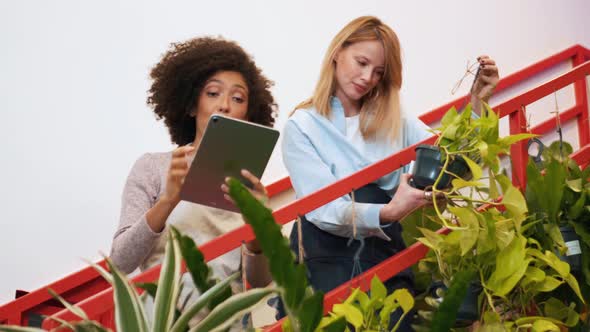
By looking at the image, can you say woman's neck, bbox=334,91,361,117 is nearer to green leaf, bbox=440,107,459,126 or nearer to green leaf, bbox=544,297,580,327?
green leaf, bbox=440,107,459,126

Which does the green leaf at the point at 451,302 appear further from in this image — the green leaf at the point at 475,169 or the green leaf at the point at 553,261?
the green leaf at the point at 553,261

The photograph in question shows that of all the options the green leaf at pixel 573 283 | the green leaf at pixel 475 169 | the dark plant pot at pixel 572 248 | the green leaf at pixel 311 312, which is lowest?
the green leaf at pixel 573 283

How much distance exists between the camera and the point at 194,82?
118 inches

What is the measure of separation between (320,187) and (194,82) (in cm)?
76

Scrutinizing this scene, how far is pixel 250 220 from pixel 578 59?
3.46 m

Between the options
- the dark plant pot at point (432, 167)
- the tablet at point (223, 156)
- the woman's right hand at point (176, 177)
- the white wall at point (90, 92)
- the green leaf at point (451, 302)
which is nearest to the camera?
the green leaf at point (451, 302)

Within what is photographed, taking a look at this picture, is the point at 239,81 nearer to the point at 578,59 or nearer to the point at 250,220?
the point at 250,220

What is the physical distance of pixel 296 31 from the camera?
415 cm

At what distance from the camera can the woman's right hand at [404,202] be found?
2219 mm

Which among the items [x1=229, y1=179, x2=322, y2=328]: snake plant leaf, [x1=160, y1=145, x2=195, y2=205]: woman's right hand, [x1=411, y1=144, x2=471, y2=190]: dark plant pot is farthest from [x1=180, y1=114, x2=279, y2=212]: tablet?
[x1=229, y1=179, x2=322, y2=328]: snake plant leaf

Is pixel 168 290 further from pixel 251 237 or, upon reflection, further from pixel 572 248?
pixel 572 248

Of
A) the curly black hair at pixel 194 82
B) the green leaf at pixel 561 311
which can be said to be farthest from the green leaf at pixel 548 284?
the curly black hair at pixel 194 82

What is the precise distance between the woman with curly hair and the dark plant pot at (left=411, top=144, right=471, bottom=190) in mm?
390

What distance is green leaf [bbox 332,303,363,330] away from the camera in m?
1.94
